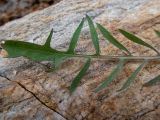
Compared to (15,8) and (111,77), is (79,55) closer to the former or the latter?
(111,77)

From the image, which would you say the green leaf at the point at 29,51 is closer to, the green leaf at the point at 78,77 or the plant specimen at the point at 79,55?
the plant specimen at the point at 79,55

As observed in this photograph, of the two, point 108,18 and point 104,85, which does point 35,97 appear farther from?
point 108,18

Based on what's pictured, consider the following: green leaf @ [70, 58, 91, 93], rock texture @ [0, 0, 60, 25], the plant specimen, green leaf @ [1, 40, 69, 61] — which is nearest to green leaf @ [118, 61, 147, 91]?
the plant specimen

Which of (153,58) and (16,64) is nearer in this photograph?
(153,58)

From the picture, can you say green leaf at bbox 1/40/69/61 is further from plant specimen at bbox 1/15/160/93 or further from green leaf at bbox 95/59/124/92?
green leaf at bbox 95/59/124/92

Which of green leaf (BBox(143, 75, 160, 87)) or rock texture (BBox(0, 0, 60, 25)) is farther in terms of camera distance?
rock texture (BBox(0, 0, 60, 25))

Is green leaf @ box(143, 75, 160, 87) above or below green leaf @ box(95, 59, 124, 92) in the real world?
below

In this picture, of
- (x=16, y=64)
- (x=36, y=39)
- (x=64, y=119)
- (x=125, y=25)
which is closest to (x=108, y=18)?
(x=125, y=25)

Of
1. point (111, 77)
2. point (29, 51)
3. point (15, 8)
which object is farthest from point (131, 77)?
point (15, 8)
